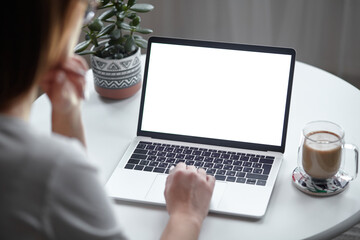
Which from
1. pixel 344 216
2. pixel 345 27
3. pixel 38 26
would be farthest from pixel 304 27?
pixel 38 26

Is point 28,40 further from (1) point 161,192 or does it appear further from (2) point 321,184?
(2) point 321,184

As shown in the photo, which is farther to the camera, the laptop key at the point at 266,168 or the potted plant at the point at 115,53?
the potted plant at the point at 115,53

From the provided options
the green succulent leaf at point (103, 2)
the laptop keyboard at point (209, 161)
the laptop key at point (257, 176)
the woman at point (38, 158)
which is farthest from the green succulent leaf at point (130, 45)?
the woman at point (38, 158)

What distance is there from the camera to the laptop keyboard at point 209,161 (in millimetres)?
1246

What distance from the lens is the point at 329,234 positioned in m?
1.08

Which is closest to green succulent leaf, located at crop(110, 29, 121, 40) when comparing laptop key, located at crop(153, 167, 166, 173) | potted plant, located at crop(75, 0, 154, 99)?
potted plant, located at crop(75, 0, 154, 99)

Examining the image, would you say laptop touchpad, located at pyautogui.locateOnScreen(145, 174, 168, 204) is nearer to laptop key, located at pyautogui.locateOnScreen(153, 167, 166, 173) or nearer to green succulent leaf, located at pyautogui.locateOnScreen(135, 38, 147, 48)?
laptop key, located at pyautogui.locateOnScreen(153, 167, 166, 173)

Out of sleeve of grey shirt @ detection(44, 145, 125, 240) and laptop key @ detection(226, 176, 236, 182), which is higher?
sleeve of grey shirt @ detection(44, 145, 125, 240)

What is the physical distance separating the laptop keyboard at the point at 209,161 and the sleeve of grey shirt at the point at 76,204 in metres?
0.56

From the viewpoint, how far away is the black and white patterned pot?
1556 millimetres

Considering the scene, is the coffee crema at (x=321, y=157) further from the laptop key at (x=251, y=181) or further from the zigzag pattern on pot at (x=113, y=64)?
the zigzag pattern on pot at (x=113, y=64)

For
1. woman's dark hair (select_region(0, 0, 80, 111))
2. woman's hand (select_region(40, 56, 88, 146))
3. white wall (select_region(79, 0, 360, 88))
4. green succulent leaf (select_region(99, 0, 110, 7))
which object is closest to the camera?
woman's dark hair (select_region(0, 0, 80, 111))

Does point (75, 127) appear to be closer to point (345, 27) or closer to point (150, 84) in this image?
point (150, 84)

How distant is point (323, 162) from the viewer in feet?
3.85
